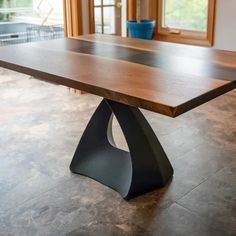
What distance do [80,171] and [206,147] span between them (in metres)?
0.96

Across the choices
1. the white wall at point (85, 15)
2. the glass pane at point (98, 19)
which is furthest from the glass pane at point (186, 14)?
the white wall at point (85, 15)

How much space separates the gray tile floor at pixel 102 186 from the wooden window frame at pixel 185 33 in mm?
921

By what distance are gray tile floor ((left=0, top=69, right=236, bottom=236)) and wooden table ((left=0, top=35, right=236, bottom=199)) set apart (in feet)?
0.40

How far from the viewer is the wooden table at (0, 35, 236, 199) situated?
155 centimetres

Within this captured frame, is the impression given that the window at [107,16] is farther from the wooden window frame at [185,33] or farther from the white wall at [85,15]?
the wooden window frame at [185,33]

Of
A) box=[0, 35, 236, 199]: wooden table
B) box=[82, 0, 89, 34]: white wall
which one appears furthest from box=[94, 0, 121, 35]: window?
box=[0, 35, 236, 199]: wooden table

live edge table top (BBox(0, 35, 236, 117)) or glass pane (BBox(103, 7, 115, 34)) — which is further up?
glass pane (BBox(103, 7, 115, 34))

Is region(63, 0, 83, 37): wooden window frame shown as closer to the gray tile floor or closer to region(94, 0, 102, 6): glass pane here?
region(94, 0, 102, 6): glass pane

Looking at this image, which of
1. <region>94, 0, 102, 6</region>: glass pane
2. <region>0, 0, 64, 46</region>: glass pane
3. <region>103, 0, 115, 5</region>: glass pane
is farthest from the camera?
<region>0, 0, 64, 46</region>: glass pane

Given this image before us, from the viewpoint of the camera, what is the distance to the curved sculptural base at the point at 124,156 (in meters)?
2.11

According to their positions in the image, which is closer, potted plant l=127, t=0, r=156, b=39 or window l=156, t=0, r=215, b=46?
window l=156, t=0, r=215, b=46

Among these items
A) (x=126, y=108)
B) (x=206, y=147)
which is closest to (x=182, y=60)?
(x=126, y=108)

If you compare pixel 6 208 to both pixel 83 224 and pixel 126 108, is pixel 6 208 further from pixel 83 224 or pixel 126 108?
pixel 126 108

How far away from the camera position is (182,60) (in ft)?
6.93
